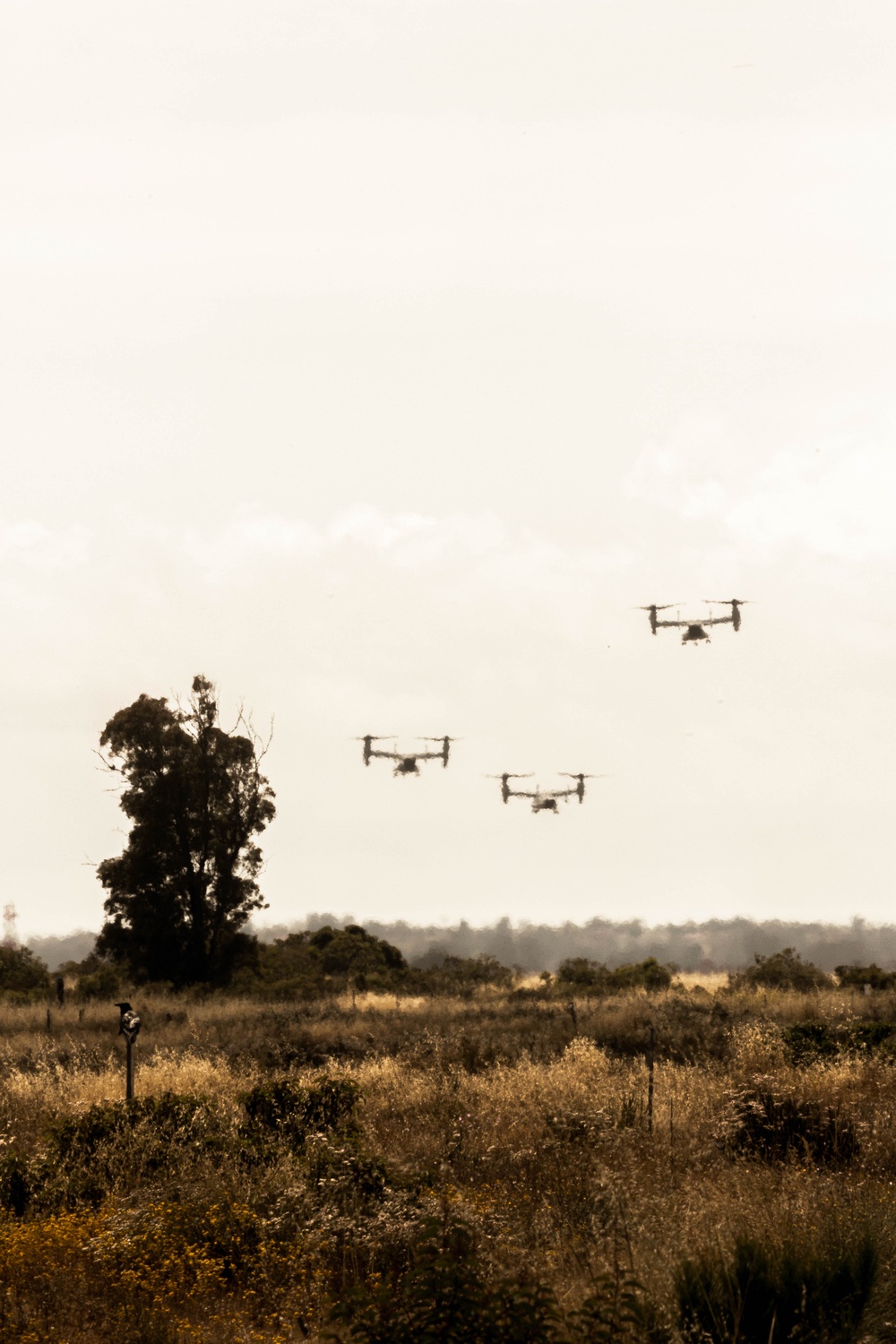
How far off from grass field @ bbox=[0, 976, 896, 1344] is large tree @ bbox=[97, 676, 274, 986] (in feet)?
55.2

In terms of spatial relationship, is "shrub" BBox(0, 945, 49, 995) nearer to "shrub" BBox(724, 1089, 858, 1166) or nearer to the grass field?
the grass field

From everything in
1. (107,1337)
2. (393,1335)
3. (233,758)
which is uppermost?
(233,758)

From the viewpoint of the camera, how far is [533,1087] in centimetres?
1816

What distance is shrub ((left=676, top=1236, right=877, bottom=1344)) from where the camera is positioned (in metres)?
7.48

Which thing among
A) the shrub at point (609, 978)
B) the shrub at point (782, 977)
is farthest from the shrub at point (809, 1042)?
the shrub at point (609, 978)

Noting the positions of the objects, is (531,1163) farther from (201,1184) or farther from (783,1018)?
(783,1018)

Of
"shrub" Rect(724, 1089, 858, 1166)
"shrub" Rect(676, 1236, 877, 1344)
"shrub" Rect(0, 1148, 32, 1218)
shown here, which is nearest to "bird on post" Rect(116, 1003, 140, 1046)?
"shrub" Rect(0, 1148, 32, 1218)

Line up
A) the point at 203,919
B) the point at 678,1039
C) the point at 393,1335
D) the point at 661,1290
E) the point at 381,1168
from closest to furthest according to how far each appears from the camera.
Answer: the point at 393,1335 → the point at 661,1290 → the point at 381,1168 → the point at 678,1039 → the point at 203,919

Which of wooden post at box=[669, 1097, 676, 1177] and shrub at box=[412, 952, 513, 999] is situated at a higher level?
wooden post at box=[669, 1097, 676, 1177]

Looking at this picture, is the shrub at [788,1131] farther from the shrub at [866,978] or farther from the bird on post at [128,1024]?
the shrub at [866,978]

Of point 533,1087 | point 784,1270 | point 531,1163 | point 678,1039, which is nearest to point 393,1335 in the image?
point 784,1270

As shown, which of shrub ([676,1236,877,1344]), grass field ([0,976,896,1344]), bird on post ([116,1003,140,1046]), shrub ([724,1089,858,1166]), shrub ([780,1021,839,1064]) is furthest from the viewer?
shrub ([780,1021,839,1064])

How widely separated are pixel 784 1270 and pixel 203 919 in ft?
115

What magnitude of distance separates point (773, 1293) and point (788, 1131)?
705 cm
